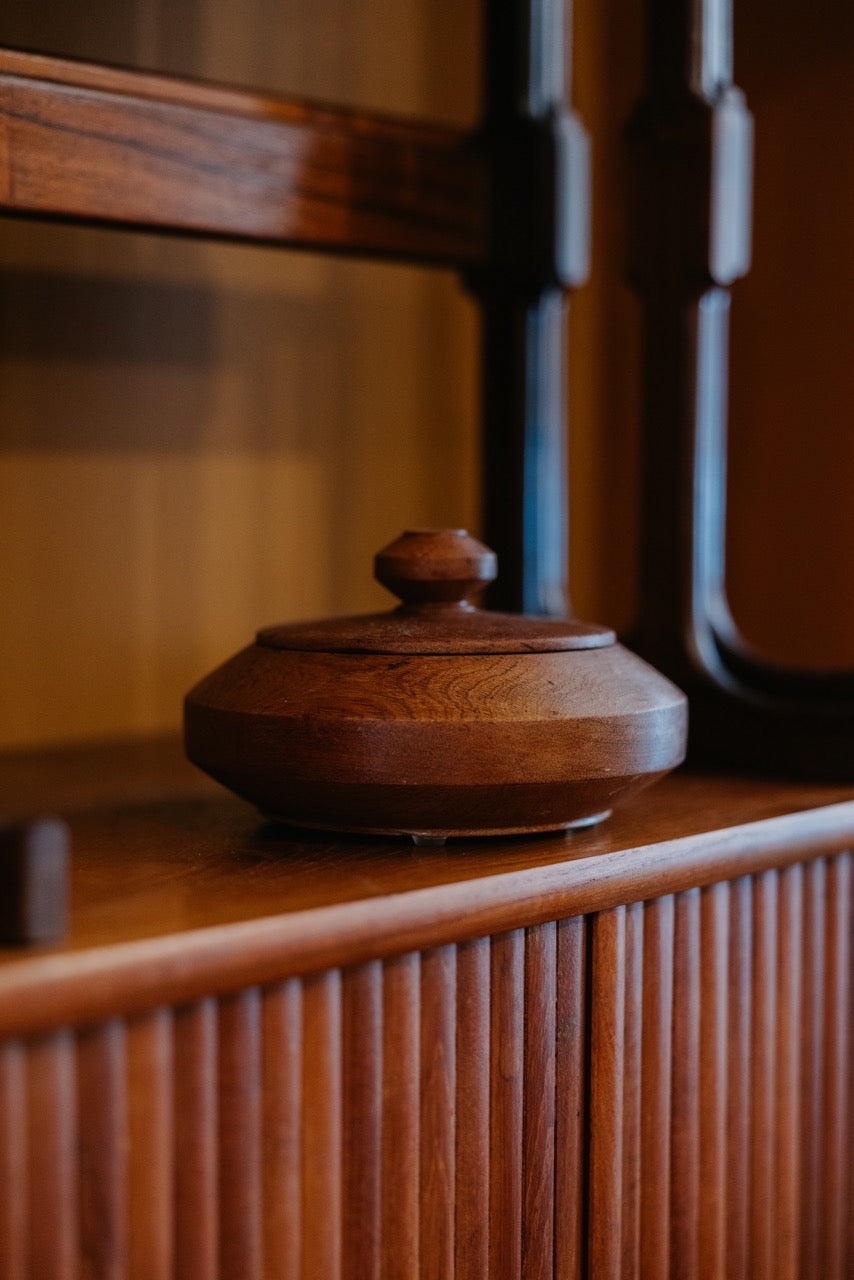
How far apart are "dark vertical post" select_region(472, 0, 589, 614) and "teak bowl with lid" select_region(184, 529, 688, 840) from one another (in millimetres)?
363

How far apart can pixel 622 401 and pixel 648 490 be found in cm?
47

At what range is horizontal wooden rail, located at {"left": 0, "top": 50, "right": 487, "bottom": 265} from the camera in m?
0.90

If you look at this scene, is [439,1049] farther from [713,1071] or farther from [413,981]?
[713,1071]

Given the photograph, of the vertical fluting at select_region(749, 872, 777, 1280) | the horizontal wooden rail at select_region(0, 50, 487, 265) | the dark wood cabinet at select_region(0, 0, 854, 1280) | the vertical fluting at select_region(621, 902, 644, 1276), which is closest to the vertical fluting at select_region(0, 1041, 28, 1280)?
the dark wood cabinet at select_region(0, 0, 854, 1280)

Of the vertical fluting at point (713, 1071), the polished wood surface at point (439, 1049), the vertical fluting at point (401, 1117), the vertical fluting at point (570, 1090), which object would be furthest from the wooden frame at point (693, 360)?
the vertical fluting at point (401, 1117)

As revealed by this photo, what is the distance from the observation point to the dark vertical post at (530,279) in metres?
1.12

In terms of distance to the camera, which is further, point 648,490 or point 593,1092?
point 648,490

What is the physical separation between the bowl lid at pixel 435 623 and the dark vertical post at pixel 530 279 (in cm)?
33

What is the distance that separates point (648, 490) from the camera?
3.50ft

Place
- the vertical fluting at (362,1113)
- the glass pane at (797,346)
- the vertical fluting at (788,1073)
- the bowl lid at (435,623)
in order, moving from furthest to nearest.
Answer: the glass pane at (797,346)
the vertical fluting at (788,1073)
the bowl lid at (435,623)
the vertical fluting at (362,1113)

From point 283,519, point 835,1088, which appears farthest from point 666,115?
point 835,1088

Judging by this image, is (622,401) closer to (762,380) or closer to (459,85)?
(762,380)

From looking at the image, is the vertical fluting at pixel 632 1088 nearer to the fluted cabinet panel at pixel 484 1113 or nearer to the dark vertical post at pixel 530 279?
the fluted cabinet panel at pixel 484 1113

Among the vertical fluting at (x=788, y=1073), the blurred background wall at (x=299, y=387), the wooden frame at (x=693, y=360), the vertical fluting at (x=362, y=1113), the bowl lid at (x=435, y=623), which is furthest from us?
the blurred background wall at (x=299, y=387)
